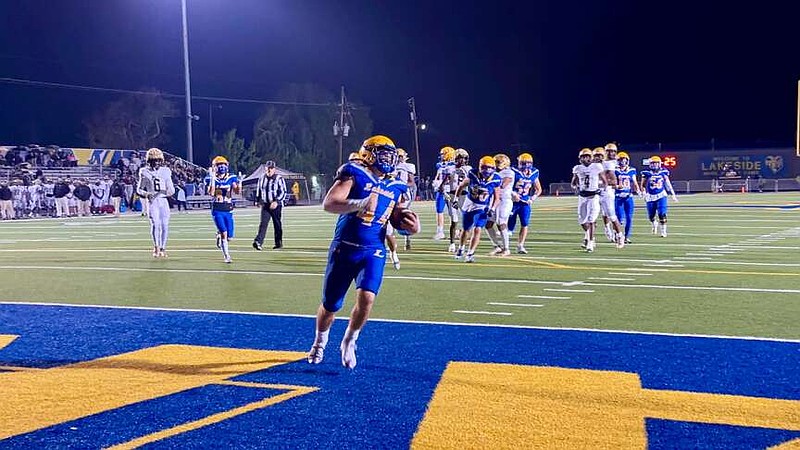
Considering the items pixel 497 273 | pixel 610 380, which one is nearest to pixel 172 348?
pixel 610 380

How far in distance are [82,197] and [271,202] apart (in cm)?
2250

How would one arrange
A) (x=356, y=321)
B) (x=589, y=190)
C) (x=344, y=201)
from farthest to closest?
(x=589, y=190), (x=356, y=321), (x=344, y=201)

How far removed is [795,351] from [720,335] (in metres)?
0.78

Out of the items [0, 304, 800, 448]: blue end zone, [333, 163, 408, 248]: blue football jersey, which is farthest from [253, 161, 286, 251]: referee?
[333, 163, 408, 248]: blue football jersey

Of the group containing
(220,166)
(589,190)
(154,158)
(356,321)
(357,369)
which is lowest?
(357,369)

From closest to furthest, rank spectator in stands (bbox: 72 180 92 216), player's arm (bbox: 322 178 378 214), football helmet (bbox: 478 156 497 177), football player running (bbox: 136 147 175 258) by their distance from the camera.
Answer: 1. player's arm (bbox: 322 178 378 214)
2. football helmet (bbox: 478 156 497 177)
3. football player running (bbox: 136 147 175 258)
4. spectator in stands (bbox: 72 180 92 216)

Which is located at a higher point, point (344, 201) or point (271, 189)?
point (271, 189)

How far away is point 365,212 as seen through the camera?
231 inches

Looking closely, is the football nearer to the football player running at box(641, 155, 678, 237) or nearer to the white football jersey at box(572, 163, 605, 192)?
the white football jersey at box(572, 163, 605, 192)

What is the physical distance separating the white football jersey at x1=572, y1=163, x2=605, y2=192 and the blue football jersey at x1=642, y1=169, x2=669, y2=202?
138 inches

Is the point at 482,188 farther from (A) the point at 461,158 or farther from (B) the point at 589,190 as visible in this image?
(B) the point at 589,190

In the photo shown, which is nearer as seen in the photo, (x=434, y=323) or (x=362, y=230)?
(x=362, y=230)

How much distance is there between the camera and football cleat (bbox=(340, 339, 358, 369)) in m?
6.01

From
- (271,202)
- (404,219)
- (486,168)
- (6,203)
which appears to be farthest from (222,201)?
(6,203)
